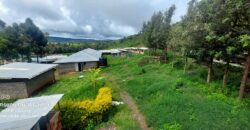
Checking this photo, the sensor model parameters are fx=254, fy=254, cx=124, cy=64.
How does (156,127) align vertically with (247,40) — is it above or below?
below

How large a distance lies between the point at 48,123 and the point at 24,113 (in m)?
1.55

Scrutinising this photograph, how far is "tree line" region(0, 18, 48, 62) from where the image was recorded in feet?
198

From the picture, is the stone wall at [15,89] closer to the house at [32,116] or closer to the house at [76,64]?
the house at [32,116]

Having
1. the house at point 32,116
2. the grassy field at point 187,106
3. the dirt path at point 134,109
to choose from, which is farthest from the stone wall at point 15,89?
the house at point 32,116

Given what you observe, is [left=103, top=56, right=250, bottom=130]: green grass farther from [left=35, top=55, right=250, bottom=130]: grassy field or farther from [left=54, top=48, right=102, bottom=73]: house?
[left=54, top=48, right=102, bottom=73]: house

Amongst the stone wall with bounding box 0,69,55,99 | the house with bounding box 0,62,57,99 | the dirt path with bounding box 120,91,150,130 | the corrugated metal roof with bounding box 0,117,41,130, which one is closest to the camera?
the corrugated metal roof with bounding box 0,117,41,130

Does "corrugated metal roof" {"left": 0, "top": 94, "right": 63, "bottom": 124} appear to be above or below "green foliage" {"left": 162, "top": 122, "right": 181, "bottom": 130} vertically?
above

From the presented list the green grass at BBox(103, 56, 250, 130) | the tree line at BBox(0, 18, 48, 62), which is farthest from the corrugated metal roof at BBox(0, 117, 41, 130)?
the tree line at BBox(0, 18, 48, 62)

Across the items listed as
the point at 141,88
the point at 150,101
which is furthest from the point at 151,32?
the point at 150,101

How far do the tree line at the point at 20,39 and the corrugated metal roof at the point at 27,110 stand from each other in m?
46.7

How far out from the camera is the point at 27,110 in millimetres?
15852

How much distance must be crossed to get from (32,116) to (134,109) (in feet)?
27.4

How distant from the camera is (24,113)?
15.2 m

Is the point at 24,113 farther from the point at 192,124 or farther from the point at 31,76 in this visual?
the point at 31,76
